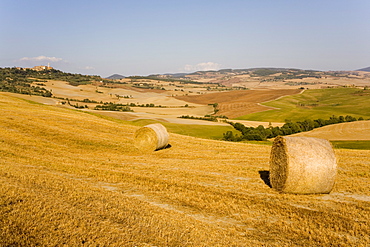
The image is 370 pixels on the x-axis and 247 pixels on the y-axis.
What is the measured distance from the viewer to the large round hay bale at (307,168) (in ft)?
38.4

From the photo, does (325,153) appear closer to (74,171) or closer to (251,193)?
(251,193)

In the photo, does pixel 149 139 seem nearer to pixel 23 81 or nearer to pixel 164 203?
pixel 164 203

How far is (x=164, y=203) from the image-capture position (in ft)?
34.9

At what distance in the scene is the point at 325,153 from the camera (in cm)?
1198

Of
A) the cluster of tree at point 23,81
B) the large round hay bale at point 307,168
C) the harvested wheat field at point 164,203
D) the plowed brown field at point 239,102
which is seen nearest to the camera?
the harvested wheat field at point 164,203

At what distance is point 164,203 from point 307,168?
6.31 m

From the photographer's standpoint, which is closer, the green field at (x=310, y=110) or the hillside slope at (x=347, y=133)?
the hillside slope at (x=347, y=133)

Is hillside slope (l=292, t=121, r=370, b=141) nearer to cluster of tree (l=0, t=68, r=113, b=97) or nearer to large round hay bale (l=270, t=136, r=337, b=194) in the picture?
large round hay bale (l=270, t=136, r=337, b=194)

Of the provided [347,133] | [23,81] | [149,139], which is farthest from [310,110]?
[23,81]

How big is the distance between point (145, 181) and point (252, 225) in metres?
6.29

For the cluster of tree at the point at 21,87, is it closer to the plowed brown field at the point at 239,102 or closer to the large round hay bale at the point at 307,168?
the plowed brown field at the point at 239,102

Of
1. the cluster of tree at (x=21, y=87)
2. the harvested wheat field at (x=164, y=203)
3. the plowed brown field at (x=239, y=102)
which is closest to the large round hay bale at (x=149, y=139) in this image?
the harvested wheat field at (x=164, y=203)

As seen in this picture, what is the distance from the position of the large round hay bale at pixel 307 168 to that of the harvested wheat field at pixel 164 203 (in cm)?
44

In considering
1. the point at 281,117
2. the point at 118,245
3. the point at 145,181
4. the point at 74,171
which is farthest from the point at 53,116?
the point at 281,117
